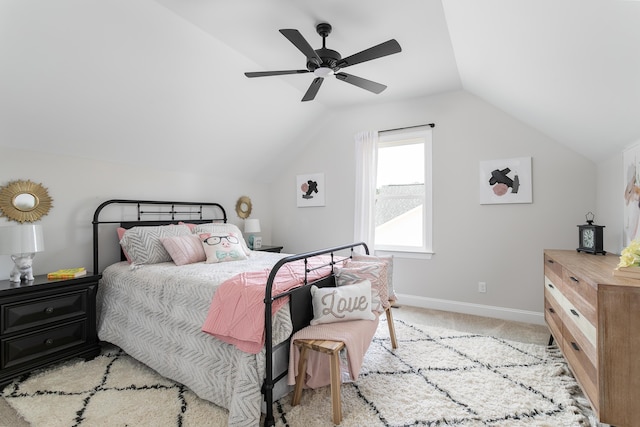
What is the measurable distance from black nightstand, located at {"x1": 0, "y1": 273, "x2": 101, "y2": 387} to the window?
9.62 feet

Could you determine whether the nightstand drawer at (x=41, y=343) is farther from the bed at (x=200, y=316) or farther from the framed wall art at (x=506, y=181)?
the framed wall art at (x=506, y=181)

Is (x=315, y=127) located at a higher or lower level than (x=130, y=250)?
higher

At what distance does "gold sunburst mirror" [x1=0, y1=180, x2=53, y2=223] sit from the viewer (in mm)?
2488

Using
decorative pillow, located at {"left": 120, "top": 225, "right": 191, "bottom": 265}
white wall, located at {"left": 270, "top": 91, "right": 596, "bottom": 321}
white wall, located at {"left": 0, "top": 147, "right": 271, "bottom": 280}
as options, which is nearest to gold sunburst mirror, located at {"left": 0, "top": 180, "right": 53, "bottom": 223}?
white wall, located at {"left": 0, "top": 147, "right": 271, "bottom": 280}

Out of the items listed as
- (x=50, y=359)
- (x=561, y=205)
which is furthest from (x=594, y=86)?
(x=50, y=359)

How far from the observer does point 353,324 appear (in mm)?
2023

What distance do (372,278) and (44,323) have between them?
2.45 metres

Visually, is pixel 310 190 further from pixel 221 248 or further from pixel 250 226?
pixel 221 248

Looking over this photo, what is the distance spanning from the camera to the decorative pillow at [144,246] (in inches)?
113

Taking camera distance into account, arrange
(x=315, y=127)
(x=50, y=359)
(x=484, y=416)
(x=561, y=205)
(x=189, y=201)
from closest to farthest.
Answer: (x=484, y=416) < (x=50, y=359) < (x=561, y=205) < (x=189, y=201) < (x=315, y=127)

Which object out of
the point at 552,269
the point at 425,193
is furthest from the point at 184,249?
the point at 552,269

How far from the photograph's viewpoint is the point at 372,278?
242 cm

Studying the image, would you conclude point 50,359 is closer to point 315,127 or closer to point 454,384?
point 454,384

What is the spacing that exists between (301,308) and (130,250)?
1829 mm
